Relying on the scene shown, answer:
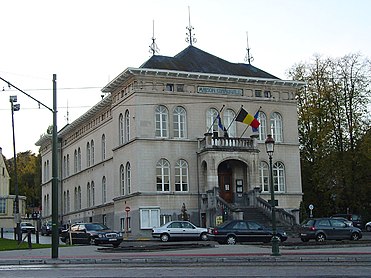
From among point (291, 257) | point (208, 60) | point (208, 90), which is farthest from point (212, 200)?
point (291, 257)

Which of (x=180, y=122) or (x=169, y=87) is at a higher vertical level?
(x=169, y=87)

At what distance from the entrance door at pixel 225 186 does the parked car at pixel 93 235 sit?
14283mm

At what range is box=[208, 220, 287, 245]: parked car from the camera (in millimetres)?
33719

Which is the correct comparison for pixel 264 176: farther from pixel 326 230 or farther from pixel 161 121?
pixel 326 230

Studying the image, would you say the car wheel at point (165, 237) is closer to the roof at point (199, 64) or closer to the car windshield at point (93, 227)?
the car windshield at point (93, 227)

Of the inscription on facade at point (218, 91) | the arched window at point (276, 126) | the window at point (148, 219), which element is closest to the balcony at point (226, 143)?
the inscription on facade at point (218, 91)

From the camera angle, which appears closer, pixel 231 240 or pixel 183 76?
pixel 231 240

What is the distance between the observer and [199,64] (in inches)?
2044

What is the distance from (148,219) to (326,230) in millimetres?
16392

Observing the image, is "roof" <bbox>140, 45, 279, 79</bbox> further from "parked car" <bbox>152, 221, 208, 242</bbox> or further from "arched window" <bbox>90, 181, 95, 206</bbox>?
"arched window" <bbox>90, 181, 95, 206</bbox>

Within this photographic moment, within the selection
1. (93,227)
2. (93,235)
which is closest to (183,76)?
(93,227)

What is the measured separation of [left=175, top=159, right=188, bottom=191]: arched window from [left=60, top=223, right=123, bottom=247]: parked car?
1155cm

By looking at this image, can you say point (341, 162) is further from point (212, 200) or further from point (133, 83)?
point (133, 83)

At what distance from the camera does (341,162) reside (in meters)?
57.8
